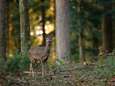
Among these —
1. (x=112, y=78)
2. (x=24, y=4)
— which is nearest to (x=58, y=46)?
(x=24, y=4)

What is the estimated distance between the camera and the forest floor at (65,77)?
11.7 m

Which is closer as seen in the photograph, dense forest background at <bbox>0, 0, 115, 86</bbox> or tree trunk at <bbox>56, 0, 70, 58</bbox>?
dense forest background at <bbox>0, 0, 115, 86</bbox>

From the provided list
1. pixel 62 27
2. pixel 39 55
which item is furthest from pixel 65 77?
pixel 62 27

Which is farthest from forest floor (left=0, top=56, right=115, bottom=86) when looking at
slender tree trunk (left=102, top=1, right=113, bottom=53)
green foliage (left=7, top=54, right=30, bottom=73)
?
slender tree trunk (left=102, top=1, right=113, bottom=53)

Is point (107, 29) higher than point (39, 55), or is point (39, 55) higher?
point (107, 29)

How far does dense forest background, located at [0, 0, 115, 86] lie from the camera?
509 inches

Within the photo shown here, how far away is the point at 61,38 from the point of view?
63.3 ft

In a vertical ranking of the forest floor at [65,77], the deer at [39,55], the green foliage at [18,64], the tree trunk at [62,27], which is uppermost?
the tree trunk at [62,27]

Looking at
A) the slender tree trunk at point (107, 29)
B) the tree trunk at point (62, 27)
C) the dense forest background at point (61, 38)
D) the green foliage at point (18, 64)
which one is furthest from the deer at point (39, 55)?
the slender tree trunk at point (107, 29)

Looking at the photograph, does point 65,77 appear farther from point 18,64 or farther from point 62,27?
point 62,27

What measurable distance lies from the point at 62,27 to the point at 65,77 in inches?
267

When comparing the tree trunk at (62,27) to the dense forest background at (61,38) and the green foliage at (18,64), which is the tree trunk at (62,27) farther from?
→ the green foliage at (18,64)

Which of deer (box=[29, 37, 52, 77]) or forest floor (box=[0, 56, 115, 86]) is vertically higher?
deer (box=[29, 37, 52, 77])

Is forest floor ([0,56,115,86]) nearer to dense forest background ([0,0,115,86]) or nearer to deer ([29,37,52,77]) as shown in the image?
dense forest background ([0,0,115,86])
